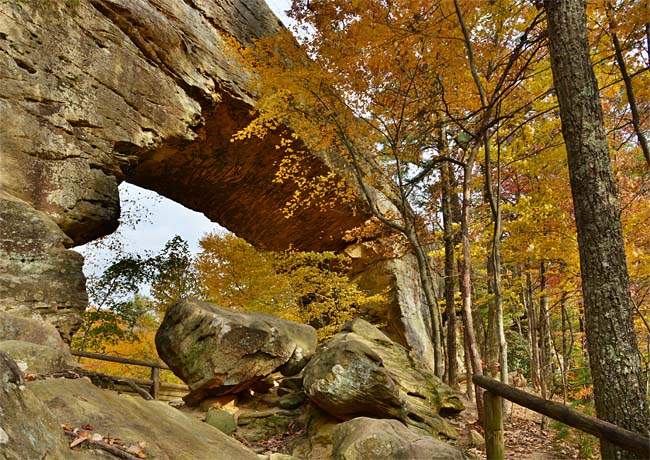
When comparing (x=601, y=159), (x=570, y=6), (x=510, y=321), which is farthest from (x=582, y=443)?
(x=510, y=321)

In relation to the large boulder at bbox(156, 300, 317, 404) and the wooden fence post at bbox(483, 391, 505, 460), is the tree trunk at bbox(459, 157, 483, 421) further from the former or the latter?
the large boulder at bbox(156, 300, 317, 404)

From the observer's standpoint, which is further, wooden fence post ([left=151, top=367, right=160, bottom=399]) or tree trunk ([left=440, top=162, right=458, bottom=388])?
tree trunk ([left=440, top=162, right=458, bottom=388])

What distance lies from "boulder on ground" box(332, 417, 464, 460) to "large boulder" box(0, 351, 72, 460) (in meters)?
2.78

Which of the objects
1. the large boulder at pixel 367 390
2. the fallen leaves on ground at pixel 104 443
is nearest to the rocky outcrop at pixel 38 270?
the large boulder at pixel 367 390

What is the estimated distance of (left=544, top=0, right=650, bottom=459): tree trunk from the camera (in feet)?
10.9

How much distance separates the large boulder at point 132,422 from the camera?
2326mm

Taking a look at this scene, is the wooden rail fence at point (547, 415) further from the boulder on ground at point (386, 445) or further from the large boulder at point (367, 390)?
the large boulder at point (367, 390)

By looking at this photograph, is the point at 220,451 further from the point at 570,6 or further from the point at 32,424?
the point at 570,6

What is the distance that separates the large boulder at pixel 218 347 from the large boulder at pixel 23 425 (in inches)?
226

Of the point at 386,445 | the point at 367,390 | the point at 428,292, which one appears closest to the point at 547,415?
the point at 386,445

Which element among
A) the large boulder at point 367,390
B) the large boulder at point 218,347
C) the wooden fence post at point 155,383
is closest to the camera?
the large boulder at point 367,390

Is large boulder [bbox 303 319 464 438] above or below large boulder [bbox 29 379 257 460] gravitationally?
above

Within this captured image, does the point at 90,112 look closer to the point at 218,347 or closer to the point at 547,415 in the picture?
the point at 218,347

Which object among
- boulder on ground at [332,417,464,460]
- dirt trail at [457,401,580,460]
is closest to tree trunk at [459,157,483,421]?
dirt trail at [457,401,580,460]
